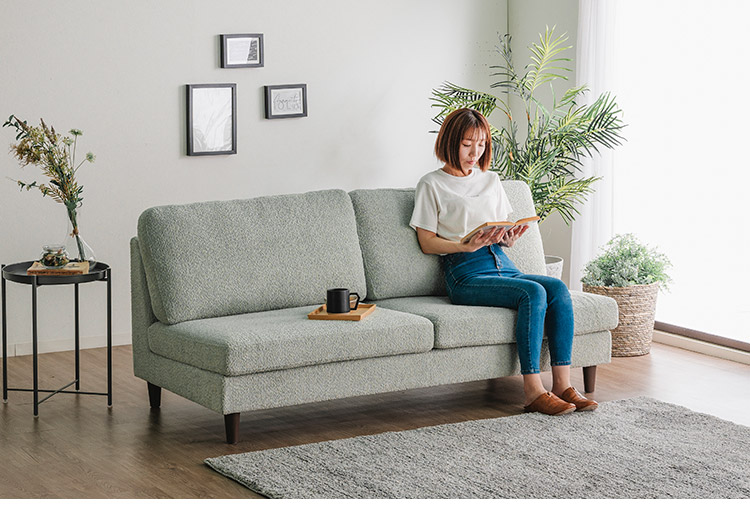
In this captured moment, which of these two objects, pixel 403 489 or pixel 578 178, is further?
pixel 578 178

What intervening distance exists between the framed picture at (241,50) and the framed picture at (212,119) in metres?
0.12

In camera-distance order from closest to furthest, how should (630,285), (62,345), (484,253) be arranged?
1. (484,253)
2. (630,285)
3. (62,345)

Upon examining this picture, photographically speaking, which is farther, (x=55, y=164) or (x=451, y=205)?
(x=451, y=205)

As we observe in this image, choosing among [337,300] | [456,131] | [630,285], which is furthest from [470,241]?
[630,285]

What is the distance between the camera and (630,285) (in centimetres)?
516

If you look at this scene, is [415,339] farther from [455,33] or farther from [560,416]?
[455,33]

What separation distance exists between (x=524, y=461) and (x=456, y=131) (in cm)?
148

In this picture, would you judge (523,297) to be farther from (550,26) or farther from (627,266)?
(550,26)

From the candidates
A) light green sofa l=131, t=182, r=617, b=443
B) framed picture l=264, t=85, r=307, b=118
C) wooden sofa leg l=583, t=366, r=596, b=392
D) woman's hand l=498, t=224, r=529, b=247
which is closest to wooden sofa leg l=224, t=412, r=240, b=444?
light green sofa l=131, t=182, r=617, b=443

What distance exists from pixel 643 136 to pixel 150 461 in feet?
10.9

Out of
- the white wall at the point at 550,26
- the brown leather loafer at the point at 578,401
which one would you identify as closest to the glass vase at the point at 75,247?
the brown leather loafer at the point at 578,401

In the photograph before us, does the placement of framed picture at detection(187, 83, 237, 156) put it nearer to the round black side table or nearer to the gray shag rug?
the round black side table

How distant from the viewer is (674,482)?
325 cm

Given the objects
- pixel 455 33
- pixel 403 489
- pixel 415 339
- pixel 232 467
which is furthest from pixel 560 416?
pixel 455 33
